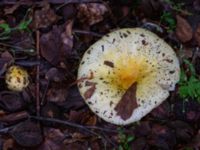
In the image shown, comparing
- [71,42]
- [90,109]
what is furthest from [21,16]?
[90,109]

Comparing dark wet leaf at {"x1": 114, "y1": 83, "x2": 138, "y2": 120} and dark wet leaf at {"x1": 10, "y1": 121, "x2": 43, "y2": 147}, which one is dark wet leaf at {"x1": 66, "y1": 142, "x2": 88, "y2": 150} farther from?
dark wet leaf at {"x1": 114, "y1": 83, "x2": 138, "y2": 120}

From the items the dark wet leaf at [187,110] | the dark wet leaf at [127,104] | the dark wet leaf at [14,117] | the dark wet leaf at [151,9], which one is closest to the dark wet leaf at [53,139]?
the dark wet leaf at [14,117]

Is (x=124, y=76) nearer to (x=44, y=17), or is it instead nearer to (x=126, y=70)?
(x=126, y=70)

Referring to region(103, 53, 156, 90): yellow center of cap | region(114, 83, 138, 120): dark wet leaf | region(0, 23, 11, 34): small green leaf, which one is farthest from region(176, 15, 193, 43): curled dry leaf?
region(0, 23, 11, 34): small green leaf

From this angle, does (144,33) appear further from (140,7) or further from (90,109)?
(90,109)

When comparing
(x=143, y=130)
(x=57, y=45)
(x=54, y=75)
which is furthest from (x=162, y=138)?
(x=57, y=45)

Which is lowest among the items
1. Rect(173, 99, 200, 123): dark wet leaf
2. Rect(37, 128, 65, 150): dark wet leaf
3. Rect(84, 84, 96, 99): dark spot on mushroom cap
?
Rect(37, 128, 65, 150): dark wet leaf
